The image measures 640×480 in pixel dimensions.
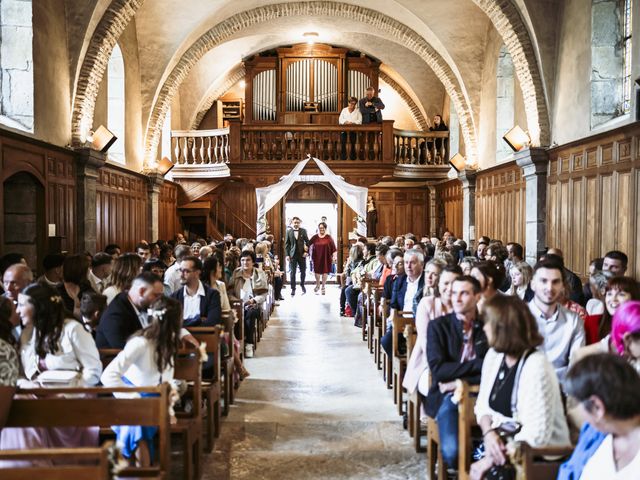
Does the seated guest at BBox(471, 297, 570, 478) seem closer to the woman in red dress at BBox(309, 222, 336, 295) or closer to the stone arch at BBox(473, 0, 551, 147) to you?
the stone arch at BBox(473, 0, 551, 147)

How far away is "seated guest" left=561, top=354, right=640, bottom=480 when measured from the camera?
6.44 ft

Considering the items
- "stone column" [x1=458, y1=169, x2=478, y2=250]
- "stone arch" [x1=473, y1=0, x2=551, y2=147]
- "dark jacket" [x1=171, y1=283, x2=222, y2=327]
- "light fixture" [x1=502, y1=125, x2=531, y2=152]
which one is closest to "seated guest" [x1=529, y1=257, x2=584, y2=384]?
"dark jacket" [x1=171, y1=283, x2=222, y2=327]

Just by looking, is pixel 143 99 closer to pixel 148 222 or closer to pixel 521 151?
pixel 148 222

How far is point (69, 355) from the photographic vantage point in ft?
11.5

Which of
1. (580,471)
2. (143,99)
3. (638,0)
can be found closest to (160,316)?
(580,471)

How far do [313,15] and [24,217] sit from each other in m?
9.42

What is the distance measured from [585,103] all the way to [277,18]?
9182mm

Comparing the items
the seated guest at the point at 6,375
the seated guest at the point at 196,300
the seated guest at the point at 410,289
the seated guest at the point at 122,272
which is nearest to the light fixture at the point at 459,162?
the seated guest at the point at 410,289

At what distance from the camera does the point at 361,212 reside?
12898 millimetres

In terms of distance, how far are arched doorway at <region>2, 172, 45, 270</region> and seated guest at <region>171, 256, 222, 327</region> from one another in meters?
3.85

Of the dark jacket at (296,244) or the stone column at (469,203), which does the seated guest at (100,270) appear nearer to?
the dark jacket at (296,244)

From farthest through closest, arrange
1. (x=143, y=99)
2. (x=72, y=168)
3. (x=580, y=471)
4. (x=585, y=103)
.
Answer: (x=143, y=99) → (x=72, y=168) → (x=585, y=103) → (x=580, y=471)

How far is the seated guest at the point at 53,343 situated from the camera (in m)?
3.40

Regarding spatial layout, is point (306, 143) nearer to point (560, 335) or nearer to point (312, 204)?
point (312, 204)
